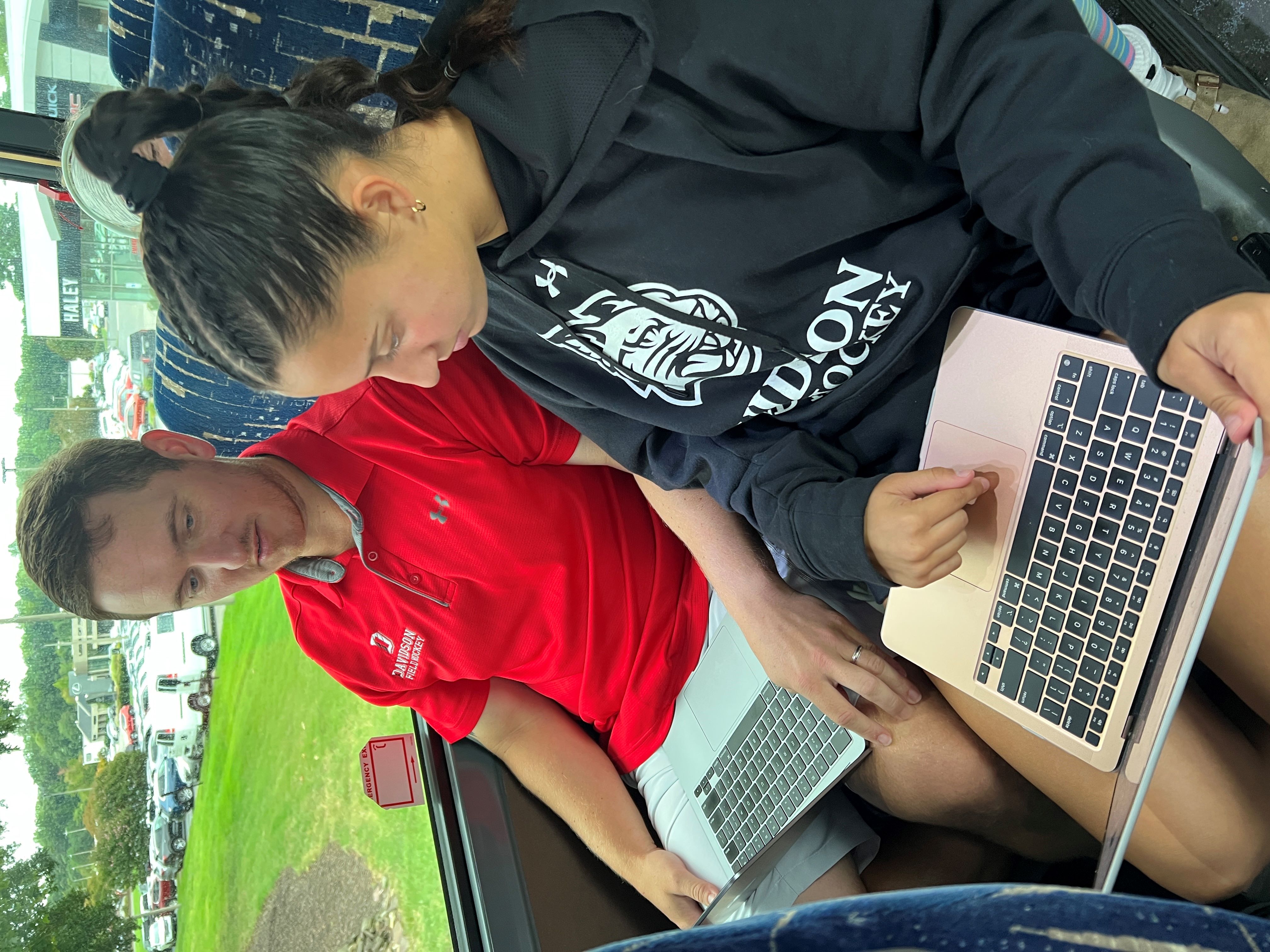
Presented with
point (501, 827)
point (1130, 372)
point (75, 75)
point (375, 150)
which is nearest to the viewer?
point (1130, 372)

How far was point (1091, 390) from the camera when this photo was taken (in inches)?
24.0

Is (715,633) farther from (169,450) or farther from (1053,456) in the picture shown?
(169,450)

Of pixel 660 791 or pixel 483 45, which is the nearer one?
pixel 483 45

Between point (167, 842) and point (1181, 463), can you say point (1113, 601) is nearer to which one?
point (1181, 463)

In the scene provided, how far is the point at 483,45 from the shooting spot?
67cm

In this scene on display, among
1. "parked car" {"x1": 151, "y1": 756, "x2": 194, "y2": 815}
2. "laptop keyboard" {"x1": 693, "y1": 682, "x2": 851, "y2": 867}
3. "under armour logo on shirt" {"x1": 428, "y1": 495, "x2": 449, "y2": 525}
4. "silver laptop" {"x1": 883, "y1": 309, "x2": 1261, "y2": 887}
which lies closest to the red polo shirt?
"under armour logo on shirt" {"x1": 428, "y1": 495, "x2": 449, "y2": 525}

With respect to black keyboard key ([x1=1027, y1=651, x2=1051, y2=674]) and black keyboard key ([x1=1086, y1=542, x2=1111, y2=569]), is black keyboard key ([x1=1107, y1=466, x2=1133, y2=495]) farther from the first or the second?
black keyboard key ([x1=1027, y1=651, x2=1051, y2=674])

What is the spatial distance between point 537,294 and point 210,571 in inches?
29.8

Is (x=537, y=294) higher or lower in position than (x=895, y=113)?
lower

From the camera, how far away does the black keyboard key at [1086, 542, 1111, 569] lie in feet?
1.93

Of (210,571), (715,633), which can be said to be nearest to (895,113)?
(715,633)

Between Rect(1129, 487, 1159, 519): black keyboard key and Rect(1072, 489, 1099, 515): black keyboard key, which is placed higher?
Rect(1129, 487, 1159, 519): black keyboard key

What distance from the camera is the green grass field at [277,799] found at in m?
1.96

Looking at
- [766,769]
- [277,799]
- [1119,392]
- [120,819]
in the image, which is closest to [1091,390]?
[1119,392]
